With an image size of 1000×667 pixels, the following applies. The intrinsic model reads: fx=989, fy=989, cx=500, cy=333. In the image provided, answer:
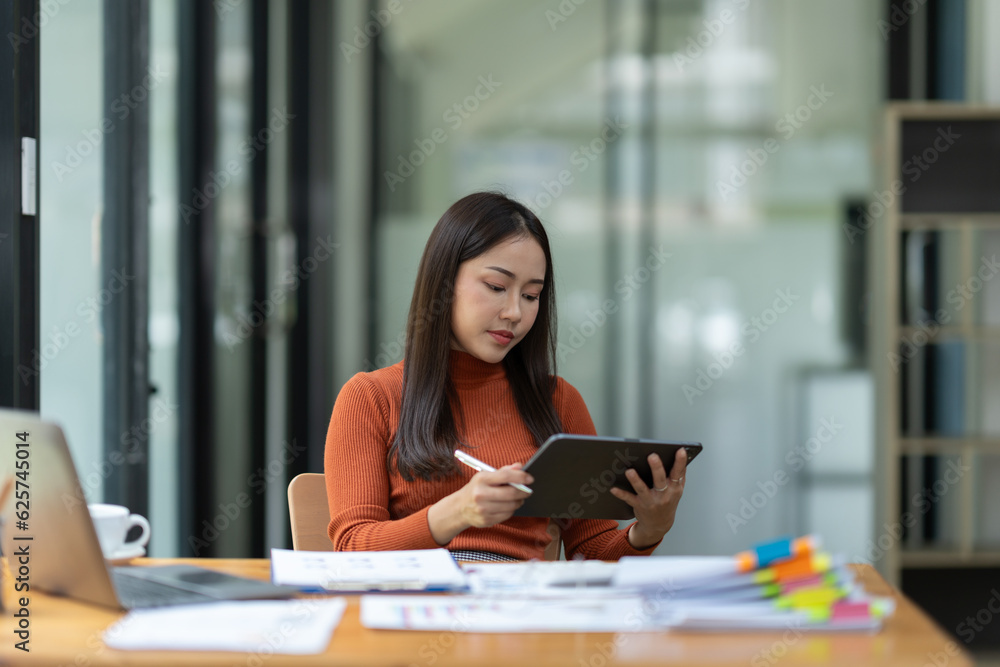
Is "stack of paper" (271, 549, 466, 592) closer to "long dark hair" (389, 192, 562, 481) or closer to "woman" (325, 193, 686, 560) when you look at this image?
"woman" (325, 193, 686, 560)

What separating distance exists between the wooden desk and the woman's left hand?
419 mm

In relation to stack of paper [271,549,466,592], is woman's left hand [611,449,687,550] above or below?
above

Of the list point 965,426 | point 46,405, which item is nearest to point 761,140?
point 965,426

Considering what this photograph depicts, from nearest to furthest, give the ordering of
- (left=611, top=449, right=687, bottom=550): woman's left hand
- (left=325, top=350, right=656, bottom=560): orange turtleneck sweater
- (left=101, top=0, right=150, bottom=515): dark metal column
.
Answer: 1. (left=611, top=449, right=687, bottom=550): woman's left hand
2. (left=325, top=350, right=656, bottom=560): orange turtleneck sweater
3. (left=101, top=0, right=150, bottom=515): dark metal column

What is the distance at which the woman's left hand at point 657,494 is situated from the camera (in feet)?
4.66

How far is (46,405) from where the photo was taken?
1.93 meters

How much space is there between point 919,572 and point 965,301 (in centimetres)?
98

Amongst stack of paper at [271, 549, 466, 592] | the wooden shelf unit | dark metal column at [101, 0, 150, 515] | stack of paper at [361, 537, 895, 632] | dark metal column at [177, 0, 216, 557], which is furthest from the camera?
the wooden shelf unit

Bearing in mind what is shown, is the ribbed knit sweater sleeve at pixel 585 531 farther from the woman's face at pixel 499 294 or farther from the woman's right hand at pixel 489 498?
the woman's right hand at pixel 489 498

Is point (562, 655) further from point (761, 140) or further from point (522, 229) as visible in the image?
point (761, 140)

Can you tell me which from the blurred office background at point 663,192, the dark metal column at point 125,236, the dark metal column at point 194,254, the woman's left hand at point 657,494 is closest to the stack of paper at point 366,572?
the woman's left hand at point 657,494

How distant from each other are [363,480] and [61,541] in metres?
0.57

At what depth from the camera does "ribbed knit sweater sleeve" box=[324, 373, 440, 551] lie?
151 centimetres

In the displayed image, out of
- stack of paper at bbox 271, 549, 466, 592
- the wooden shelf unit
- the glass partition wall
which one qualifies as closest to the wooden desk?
stack of paper at bbox 271, 549, 466, 592
